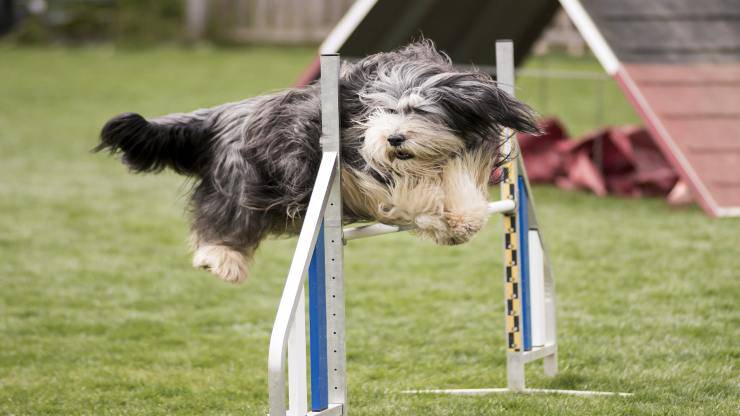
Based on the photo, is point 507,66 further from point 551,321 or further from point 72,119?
point 72,119

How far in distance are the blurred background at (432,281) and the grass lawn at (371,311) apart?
16mm

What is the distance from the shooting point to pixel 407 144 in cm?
286

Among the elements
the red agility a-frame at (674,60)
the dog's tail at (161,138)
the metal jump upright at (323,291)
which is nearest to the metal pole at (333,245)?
the metal jump upright at (323,291)

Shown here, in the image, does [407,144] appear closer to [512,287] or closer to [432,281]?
[512,287]

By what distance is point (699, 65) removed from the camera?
22.1 ft

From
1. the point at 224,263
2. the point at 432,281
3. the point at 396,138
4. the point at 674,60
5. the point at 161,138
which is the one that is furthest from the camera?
the point at 674,60

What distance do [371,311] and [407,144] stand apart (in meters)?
2.57

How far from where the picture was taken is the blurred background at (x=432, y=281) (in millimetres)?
4113

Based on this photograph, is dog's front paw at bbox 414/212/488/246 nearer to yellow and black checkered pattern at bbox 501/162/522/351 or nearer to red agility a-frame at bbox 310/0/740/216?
yellow and black checkered pattern at bbox 501/162/522/351

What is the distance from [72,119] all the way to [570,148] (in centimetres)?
586

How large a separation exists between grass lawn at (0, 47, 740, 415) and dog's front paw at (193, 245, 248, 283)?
73 cm

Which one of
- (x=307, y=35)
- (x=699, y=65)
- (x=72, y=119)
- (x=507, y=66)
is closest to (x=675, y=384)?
(x=507, y=66)

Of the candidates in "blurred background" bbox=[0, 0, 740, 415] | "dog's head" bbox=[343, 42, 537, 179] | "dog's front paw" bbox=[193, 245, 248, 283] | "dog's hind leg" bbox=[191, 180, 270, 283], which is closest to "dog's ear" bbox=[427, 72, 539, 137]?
"dog's head" bbox=[343, 42, 537, 179]

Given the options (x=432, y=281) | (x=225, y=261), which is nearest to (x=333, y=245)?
(x=225, y=261)
